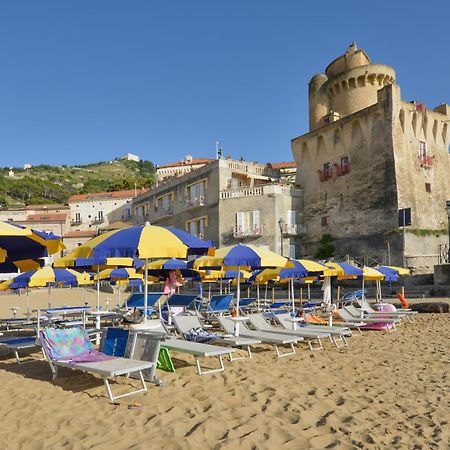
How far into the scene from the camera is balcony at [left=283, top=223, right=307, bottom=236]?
32250 millimetres

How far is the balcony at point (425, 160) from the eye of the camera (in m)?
30.2

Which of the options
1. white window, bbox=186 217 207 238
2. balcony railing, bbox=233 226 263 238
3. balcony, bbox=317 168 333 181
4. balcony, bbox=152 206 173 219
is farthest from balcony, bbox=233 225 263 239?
balcony, bbox=152 206 173 219

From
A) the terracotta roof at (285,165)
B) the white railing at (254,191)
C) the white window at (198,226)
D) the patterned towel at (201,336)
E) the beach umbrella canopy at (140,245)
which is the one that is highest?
the terracotta roof at (285,165)

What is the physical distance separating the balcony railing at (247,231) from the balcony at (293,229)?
197 cm

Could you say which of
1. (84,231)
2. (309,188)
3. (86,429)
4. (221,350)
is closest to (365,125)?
(309,188)

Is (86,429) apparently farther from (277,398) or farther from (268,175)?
(268,175)

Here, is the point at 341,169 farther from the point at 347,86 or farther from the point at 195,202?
the point at 195,202

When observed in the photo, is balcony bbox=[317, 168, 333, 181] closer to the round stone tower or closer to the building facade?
the building facade

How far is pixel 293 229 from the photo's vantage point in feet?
107

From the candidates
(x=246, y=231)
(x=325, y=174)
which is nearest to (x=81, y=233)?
(x=246, y=231)

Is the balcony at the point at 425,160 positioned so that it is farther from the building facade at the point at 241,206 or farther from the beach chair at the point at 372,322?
the beach chair at the point at 372,322

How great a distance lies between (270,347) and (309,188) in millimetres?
26846

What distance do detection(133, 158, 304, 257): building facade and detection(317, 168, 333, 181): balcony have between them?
2.16 metres

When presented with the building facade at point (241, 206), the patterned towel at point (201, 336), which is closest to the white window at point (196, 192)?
the building facade at point (241, 206)
